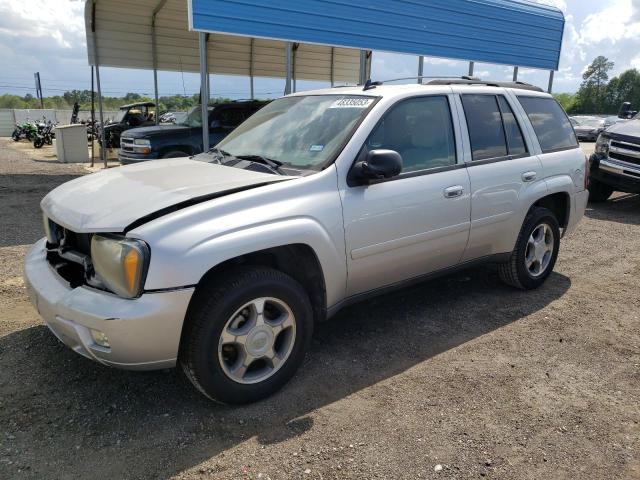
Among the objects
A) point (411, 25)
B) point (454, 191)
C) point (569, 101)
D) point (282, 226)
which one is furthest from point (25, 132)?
point (569, 101)

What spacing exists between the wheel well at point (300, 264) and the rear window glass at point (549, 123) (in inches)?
108

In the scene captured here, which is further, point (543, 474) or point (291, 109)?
point (291, 109)

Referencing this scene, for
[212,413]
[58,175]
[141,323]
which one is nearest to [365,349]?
[212,413]

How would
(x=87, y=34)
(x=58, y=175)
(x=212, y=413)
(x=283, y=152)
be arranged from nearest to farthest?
(x=212, y=413), (x=283, y=152), (x=58, y=175), (x=87, y=34)

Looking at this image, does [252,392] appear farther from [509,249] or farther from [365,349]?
[509,249]

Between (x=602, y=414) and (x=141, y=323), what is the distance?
104 inches

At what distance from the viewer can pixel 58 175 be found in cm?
1277

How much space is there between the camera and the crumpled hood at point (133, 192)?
2.73 metres

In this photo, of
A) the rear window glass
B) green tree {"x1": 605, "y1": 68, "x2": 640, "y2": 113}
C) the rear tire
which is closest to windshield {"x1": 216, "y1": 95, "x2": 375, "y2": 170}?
the rear window glass

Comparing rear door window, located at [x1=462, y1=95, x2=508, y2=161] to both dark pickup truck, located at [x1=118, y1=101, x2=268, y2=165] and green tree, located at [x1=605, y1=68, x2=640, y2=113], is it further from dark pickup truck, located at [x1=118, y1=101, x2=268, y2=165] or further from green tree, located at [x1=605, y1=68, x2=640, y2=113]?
green tree, located at [x1=605, y1=68, x2=640, y2=113]

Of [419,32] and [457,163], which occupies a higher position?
[419,32]

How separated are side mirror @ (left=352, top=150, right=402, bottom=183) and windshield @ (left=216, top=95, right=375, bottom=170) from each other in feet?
0.70

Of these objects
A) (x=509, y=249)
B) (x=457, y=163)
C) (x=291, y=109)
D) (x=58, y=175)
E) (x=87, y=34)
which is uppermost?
(x=87, y=34)

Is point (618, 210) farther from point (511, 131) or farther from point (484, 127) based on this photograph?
point (484, 127)
